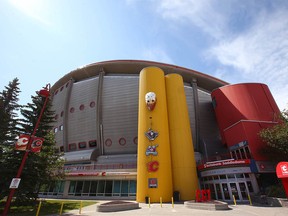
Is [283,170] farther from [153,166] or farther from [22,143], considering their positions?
[22,143]

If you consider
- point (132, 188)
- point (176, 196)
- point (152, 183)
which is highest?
point (152, 183)

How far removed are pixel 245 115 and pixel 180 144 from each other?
11290mm

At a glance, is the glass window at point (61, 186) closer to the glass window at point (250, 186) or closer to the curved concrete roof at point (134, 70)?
the curved concrete roof at point (134, 70)

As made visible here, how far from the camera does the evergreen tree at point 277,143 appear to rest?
1888 cm

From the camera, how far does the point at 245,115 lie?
25.6m

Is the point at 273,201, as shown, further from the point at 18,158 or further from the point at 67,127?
the point at 67,127

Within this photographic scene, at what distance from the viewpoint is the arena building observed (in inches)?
819

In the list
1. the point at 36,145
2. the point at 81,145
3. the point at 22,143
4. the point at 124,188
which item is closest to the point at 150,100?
the point at 124,188

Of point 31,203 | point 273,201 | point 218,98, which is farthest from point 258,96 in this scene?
point 31,203

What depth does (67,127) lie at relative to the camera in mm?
37531

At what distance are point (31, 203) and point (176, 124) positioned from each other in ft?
62.0

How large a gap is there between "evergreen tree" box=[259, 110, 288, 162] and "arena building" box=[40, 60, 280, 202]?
1.05 m

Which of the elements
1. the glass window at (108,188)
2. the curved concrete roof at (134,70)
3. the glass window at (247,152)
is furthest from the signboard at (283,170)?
the curved concrete roof at (134,70)

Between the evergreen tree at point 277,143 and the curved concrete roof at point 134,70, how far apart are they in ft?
70.4
